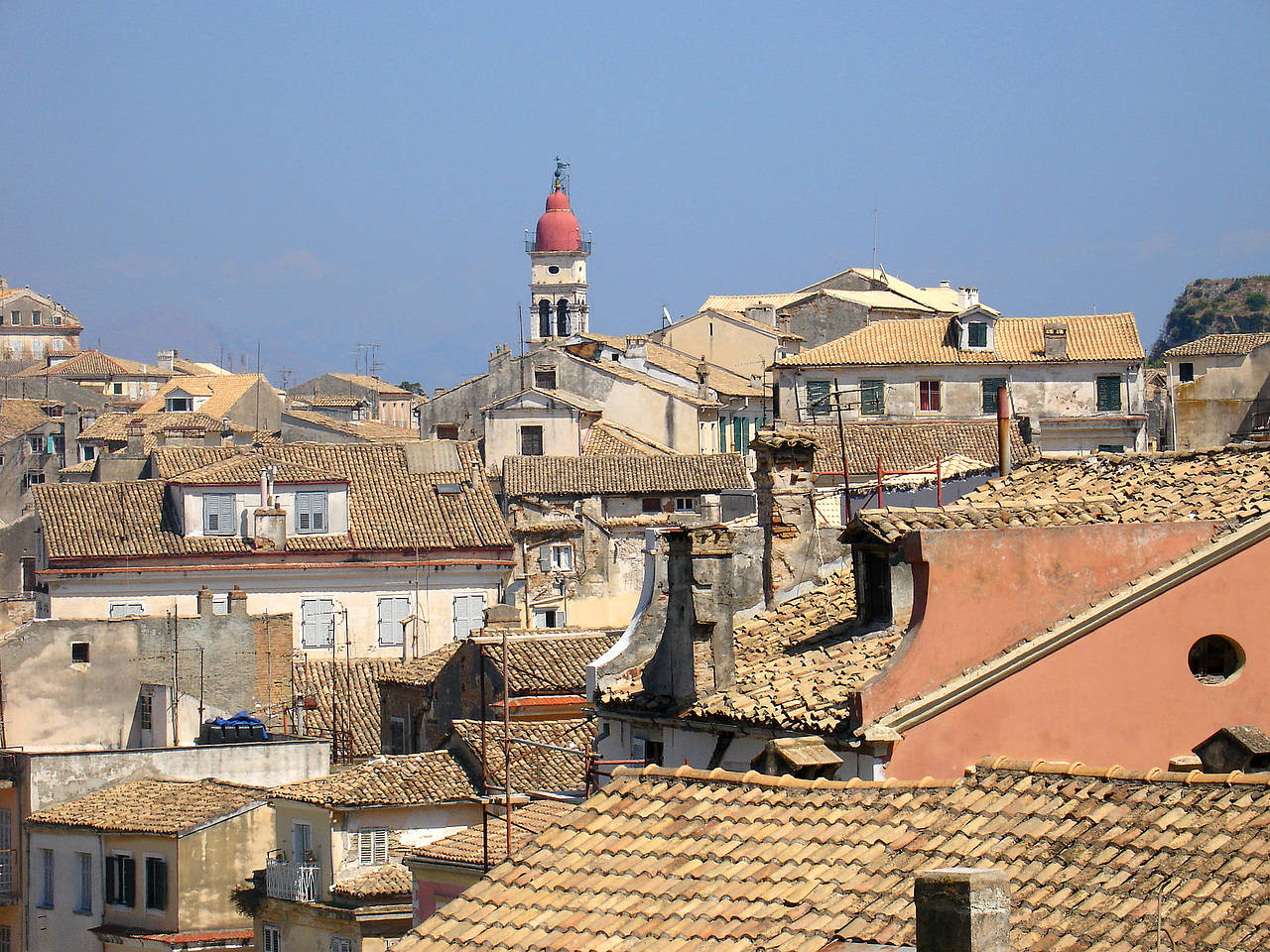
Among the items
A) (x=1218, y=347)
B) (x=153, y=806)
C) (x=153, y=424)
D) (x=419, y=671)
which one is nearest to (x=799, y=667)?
(x=153, y=806)

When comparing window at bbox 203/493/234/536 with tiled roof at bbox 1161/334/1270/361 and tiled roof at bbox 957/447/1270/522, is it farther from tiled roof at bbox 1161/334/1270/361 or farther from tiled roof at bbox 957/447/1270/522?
tiled roof at bbox 957/447/1270/522

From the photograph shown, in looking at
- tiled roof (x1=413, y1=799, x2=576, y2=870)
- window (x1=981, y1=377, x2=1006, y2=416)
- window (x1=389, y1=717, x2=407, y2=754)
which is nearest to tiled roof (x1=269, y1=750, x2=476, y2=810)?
tiled roof (x1=413, y1=799, x2=576, y2=870)

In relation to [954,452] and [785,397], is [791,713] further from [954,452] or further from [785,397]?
[785,397]

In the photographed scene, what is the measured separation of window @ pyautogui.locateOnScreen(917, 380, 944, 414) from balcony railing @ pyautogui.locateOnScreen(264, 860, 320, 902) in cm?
3698

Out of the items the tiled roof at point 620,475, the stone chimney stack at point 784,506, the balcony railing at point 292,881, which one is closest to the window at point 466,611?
the tiled roof at point 620,475

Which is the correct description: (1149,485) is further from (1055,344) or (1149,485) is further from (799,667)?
(1055,344)

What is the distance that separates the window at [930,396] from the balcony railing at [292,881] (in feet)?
121

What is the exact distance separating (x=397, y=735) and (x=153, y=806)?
478cm

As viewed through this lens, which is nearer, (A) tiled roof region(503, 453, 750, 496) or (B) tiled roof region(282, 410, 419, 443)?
(A) tiled roof region(503, 453, 750, 496)

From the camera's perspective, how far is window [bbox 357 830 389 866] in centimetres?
2742

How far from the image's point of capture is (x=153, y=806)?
31.7 meters

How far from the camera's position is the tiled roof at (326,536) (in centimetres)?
5331

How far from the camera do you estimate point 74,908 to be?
107 ft

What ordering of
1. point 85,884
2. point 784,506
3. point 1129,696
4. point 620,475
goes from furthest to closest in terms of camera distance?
point 620,475 < point 85,884 < point 784,506 < point 1129,696
